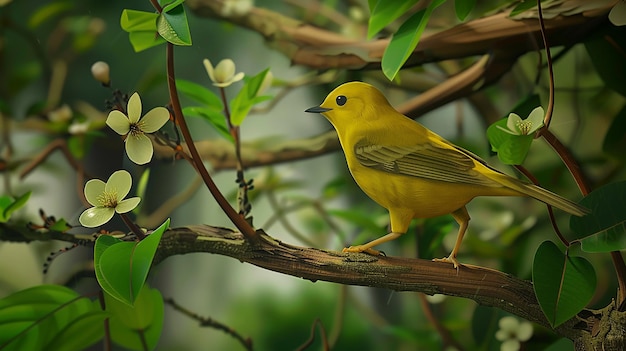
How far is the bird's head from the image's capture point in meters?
0.46

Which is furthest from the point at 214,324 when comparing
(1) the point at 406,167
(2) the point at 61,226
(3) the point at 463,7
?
(3) the point at 463,7

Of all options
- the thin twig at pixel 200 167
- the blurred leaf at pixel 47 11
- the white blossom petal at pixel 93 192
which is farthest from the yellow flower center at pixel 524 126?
the blurred leaf at pixel 47 11

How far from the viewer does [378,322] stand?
607 mm

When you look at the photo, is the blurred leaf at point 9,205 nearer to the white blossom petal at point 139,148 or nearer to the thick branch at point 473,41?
the white blossom petal at point 139,148

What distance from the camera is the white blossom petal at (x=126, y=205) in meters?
0.43

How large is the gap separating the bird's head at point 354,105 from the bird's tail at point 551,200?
0.12 m

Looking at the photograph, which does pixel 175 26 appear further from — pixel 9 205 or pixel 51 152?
pixel 51 152

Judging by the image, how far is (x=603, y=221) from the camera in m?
0.42

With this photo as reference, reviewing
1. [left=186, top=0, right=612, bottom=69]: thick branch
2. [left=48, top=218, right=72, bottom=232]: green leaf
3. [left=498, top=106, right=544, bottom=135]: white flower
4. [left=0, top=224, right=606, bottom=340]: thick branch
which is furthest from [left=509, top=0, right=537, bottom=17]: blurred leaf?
[left=48, top=218, right=72, bottom=232]: green leaf

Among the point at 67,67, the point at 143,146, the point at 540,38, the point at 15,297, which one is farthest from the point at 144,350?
the point at 540,38

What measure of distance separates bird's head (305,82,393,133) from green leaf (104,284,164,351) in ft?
0.83

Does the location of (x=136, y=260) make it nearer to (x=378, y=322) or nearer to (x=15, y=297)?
(x=15, y=297)

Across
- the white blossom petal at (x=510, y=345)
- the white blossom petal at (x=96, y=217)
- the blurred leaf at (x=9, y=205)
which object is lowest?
the white blossom petal at (x=510, y=345)

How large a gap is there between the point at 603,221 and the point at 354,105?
203 mm
